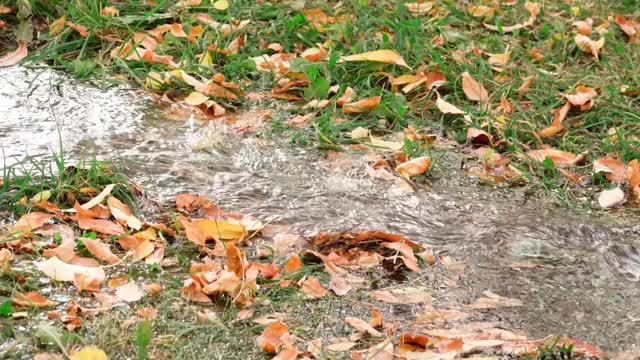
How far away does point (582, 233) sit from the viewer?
3.00m

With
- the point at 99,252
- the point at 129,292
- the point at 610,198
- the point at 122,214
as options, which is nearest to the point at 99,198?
the point at 122,214

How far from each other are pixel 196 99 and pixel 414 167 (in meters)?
0.99

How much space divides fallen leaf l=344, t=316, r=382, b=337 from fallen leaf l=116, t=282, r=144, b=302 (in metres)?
0.57

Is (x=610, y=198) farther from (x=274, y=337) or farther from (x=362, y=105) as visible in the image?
(x=274, y=337)

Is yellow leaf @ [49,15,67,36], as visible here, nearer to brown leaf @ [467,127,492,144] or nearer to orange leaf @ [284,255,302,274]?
brown leaf @ [467,127,492,144]

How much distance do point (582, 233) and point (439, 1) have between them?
2.06 m

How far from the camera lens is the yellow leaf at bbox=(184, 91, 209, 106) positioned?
369 cm

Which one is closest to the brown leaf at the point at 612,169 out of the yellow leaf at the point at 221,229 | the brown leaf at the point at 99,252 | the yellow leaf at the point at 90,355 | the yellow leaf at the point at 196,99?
the yellow leaf at the point at 221,229

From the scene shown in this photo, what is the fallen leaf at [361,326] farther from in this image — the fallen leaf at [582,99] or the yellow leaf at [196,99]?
the fallen leaf at [582,99]

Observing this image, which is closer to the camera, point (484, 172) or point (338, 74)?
point (484, 172)

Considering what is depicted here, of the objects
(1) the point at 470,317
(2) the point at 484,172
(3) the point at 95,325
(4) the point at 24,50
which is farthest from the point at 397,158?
(4) the point at 24,50

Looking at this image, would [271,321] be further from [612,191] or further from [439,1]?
[439,1]

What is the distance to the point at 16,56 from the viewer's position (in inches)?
156

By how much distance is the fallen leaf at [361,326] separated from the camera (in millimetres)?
2342
